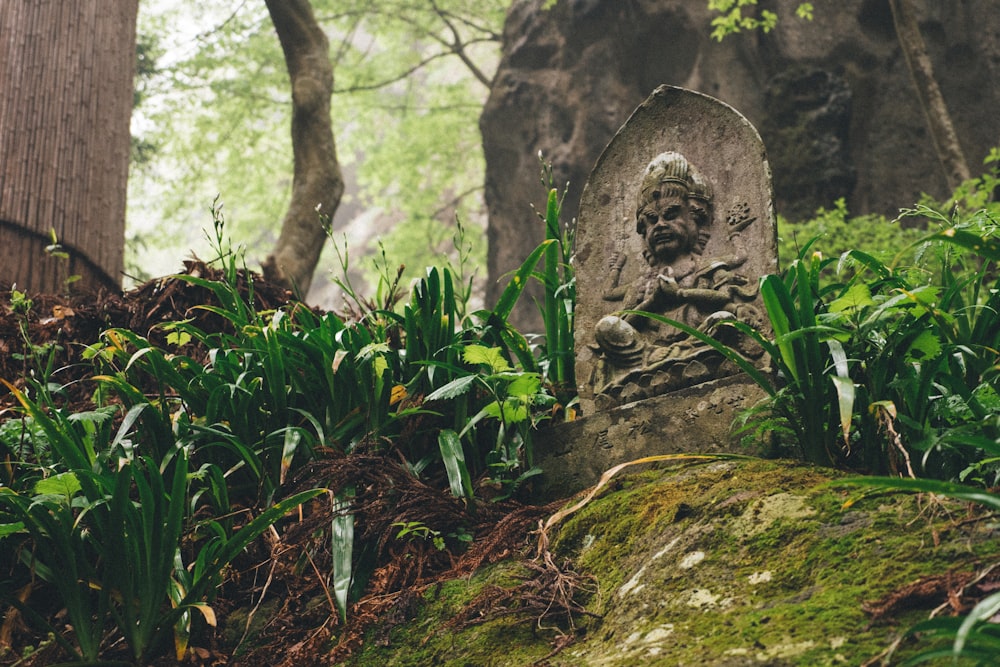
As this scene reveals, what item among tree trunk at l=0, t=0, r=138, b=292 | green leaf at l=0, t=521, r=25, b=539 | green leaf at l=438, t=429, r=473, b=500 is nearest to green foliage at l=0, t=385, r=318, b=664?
green leaf at l=0, t=521, r=25, b=539

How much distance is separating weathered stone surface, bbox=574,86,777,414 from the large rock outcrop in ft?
16.3

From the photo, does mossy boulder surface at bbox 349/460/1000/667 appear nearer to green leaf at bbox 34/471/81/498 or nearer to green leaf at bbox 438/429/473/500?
green leaf at bbox 438/429/473/500

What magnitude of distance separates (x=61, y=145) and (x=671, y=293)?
13.4ft

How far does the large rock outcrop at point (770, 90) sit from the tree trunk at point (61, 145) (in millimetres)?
3876

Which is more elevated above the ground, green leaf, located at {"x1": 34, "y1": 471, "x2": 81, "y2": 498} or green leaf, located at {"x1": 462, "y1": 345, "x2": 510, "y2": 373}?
green leaf, located at {"x1": 462, "y1": 345, "x2": 510, "y2": 373}

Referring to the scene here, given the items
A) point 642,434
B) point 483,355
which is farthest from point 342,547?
point 642,434

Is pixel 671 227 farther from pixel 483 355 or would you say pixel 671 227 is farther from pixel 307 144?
pixel 307 144

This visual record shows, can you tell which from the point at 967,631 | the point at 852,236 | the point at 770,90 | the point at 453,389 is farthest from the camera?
the point at 770,90

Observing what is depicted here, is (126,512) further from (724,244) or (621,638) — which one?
(724,244)

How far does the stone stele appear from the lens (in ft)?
9.80

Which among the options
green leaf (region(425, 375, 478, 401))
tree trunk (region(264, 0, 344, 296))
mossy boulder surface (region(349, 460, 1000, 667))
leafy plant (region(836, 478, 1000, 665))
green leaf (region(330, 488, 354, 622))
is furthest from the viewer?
tree trunk (region(264, 0, 344, 296))

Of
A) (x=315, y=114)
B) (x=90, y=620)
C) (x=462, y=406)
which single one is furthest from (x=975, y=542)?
(x=315, y=114)

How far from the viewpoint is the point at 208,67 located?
416 inches

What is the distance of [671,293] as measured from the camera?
11.0 ft
